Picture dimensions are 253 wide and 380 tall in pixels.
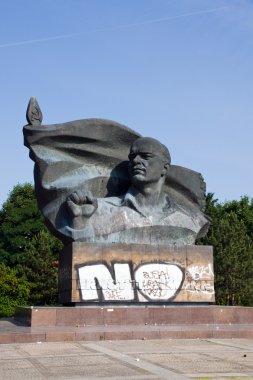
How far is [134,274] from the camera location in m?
14.4

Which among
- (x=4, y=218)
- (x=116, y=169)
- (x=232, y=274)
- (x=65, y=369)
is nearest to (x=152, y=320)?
(x=116, y=169)

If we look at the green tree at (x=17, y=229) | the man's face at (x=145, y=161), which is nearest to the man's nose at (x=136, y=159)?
the man's face at (x=145, y=161)

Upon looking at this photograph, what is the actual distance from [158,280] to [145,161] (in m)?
3.32

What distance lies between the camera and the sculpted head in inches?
600

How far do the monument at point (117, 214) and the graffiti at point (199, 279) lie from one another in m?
0.03

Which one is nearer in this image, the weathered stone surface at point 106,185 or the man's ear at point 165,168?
the weathered stone surface at point 106,185

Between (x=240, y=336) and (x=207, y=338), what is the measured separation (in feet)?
2.63

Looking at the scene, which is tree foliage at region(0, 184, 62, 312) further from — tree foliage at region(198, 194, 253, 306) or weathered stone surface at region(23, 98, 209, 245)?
weathered stone surface at region(23, 98, 209, 245)

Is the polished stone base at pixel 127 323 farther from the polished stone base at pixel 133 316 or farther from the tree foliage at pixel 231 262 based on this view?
the tree foliage at pixel 231 262

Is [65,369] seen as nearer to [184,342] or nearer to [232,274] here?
[184,342]

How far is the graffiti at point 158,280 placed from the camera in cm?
1441

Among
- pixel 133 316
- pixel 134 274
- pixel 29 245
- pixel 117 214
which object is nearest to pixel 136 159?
pixel 117 214

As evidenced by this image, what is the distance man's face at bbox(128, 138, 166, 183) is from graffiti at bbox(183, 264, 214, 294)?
9.02 feet

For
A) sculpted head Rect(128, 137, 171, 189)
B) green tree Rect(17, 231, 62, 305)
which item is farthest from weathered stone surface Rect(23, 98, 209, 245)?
green tree Rect(17, 231, 62, 305)
